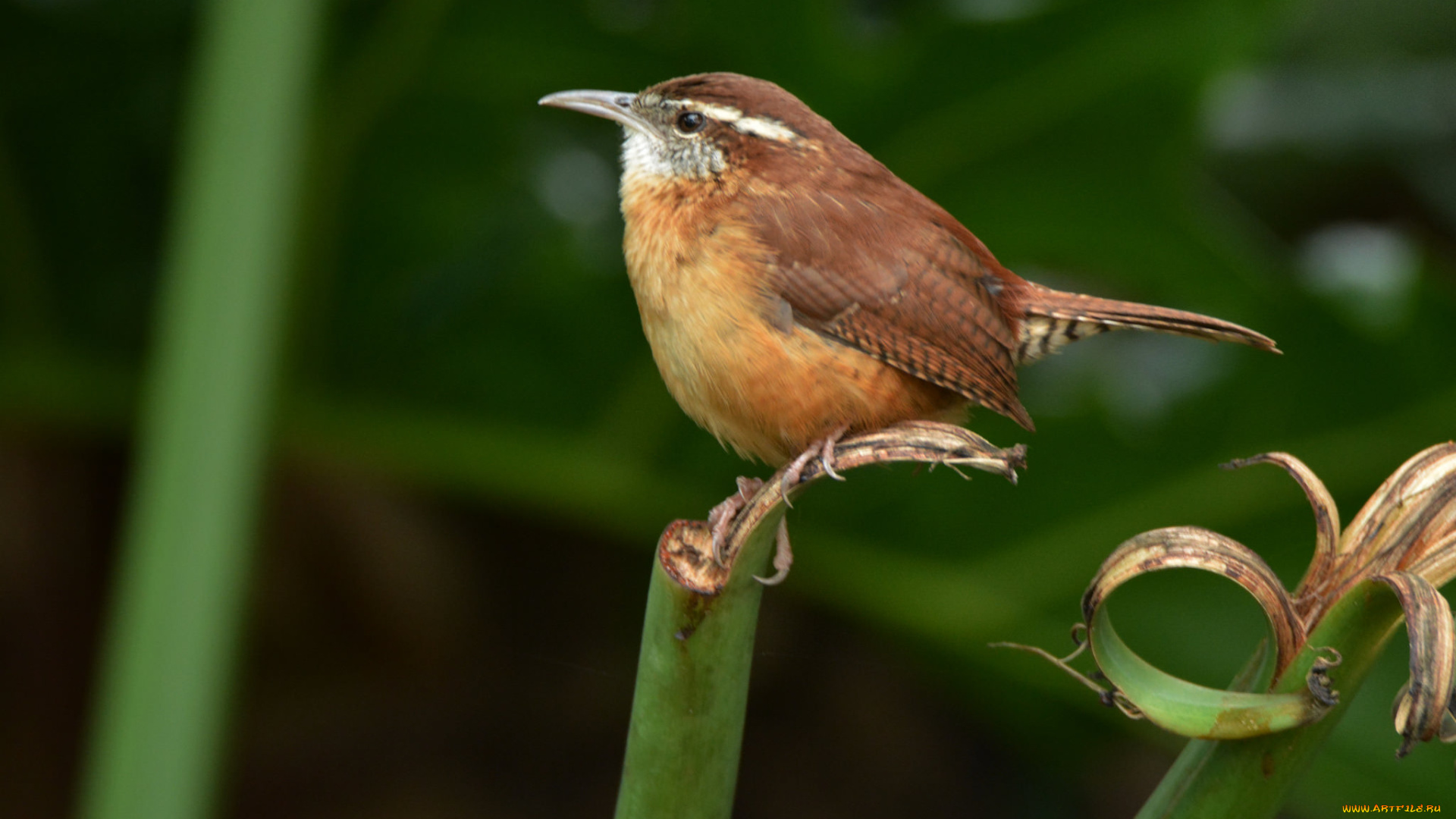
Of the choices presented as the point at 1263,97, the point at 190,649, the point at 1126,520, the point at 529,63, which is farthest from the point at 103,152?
the point at 1263,97

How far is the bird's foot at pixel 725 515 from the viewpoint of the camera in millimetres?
1060

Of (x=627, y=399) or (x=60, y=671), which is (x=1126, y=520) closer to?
(x=627, y=399)

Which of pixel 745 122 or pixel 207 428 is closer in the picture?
pixel 207 428

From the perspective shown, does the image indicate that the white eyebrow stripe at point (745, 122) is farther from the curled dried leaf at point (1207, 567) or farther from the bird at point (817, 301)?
the curled dried leaf at point (1207, 567)

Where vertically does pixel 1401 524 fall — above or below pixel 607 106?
below

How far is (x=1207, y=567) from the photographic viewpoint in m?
1.00

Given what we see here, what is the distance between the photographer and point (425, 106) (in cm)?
296

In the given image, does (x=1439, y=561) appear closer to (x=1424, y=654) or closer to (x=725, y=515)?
(x=1424, y=654)

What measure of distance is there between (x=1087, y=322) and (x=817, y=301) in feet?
1.18

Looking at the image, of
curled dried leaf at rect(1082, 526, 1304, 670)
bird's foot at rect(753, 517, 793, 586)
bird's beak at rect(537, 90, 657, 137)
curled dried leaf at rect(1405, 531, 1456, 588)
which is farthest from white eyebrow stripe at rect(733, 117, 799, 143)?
curled dried leaf at rect(1405, 531, 1456, 588)

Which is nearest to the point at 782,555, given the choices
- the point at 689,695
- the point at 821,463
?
the point at 821,463

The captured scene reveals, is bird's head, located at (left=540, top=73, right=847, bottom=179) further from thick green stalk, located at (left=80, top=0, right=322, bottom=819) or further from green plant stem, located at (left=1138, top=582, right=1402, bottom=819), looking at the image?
green plant stem, located at (left=1138, top=582, right=1402, bottom=819)

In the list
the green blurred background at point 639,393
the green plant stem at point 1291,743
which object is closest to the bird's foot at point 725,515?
the green plant stem at point 1291,743

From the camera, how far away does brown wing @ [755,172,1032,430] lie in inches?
67.6
